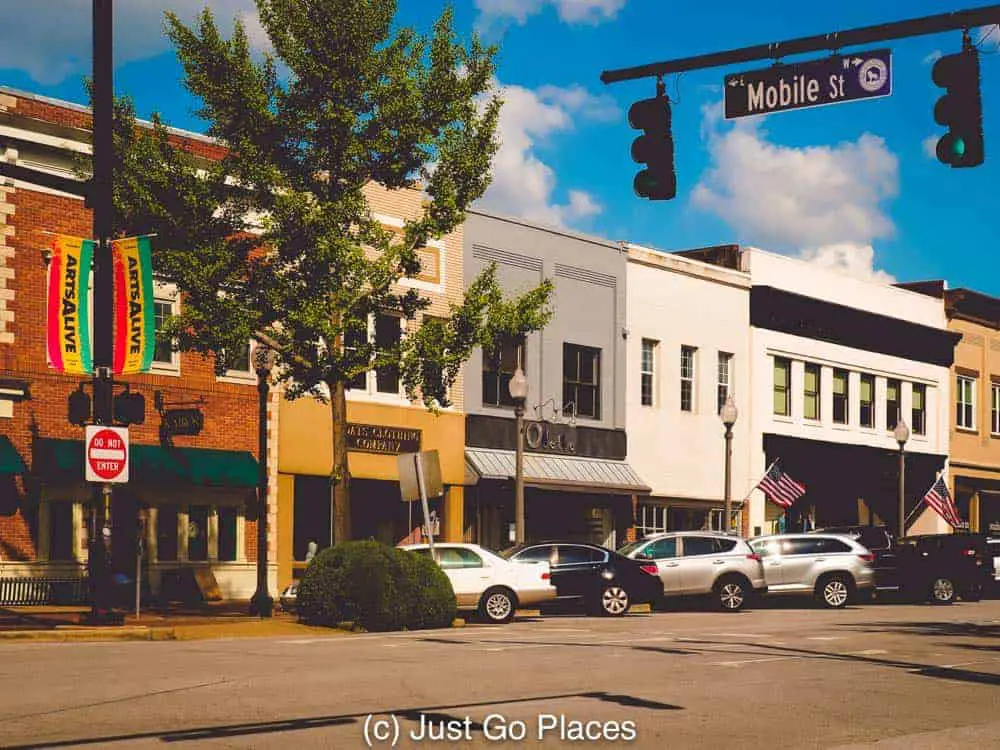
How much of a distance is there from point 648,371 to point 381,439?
1103 centimetres

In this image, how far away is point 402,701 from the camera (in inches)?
521

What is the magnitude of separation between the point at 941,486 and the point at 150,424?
2825cm

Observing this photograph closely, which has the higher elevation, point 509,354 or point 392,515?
point 509,354

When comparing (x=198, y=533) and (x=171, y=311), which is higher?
(x=171, y=311)

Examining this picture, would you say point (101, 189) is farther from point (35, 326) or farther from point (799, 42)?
point (799, 42)

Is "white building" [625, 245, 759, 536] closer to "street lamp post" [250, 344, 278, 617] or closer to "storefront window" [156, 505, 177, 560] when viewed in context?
"storefront window" [156, 505, 177, 560]

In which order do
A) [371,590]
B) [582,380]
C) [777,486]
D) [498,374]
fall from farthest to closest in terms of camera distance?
[777,486] → [582,380] → [498,374] → [371,590]

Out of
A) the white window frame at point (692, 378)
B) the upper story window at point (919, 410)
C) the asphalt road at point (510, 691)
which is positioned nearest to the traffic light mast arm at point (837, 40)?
the asphalt road at point (510, 691)

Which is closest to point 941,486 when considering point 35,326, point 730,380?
A: point 730,380

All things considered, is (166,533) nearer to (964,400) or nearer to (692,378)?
(692,378)

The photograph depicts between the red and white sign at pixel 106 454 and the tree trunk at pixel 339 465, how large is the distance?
199 inches

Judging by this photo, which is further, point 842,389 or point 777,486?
point 842,389

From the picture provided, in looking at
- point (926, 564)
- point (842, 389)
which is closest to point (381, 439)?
point (926, 564)

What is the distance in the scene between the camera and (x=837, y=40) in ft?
46.8
